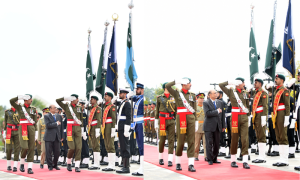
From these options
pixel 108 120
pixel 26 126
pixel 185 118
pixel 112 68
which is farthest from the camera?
pixel 112 68

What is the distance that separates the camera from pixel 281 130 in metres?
6.27

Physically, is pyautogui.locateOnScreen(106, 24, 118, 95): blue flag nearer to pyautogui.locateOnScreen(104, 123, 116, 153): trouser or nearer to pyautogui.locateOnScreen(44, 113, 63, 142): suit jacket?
pyautogui.locateOnScreen(104, 123, 116, 153): trouser

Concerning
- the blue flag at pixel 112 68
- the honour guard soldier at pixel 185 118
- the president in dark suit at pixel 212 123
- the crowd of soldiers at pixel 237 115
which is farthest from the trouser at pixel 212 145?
the blue flag at pixel 112 68

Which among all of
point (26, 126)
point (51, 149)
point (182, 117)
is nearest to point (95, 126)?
point (51, 149)

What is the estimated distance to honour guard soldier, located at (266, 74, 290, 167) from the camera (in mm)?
6199

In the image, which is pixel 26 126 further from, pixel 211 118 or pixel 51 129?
pixel 211 118

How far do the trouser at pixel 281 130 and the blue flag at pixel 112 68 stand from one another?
3.75m

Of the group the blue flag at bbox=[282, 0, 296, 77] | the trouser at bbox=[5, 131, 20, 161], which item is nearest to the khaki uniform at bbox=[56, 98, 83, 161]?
the trouser at bbox=[5, 131, 20, 161]

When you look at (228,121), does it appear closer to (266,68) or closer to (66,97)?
(266,68)

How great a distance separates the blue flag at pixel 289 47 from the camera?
6.66m

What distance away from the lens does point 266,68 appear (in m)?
7.52

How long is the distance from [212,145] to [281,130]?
1594 millimetres

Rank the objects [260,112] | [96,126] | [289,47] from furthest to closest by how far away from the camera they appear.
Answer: [96,126] < [289,47] < [260,112]

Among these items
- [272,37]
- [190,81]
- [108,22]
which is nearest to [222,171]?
[190,81]
